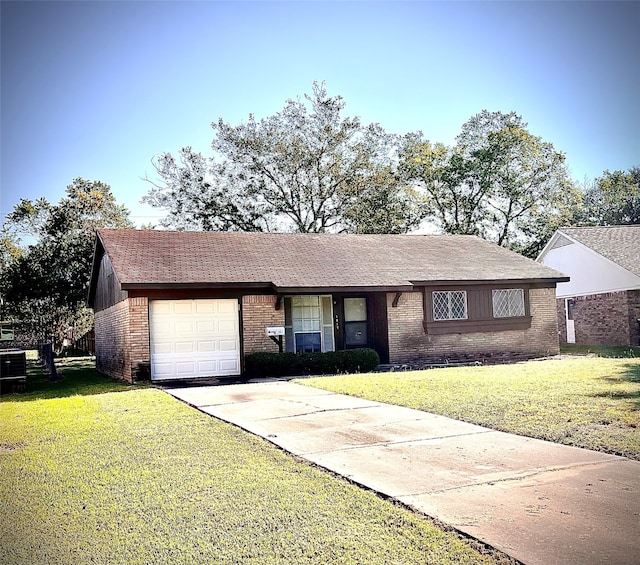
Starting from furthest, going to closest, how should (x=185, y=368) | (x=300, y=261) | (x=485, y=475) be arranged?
1. (x=300, y=261)
2. (x=185, y=368)
3. (x=485, y=475)

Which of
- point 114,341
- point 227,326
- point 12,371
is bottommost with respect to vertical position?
point 12,371

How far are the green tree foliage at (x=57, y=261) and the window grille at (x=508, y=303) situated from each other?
18254 mm

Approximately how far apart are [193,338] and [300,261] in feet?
14.0

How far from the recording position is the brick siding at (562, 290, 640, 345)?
2336cm

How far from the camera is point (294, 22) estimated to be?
40.4ft

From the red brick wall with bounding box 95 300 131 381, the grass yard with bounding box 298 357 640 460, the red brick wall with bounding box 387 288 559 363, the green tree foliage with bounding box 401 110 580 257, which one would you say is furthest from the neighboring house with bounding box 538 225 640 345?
the red brick wall with bounding box 95 300 131 381

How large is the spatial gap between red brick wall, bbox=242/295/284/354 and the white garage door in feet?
0.88

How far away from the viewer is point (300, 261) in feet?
62.4

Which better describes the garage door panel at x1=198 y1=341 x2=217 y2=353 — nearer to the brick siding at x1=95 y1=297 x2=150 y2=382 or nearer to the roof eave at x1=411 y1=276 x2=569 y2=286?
the brick siding at x1=95 y1=297 x2=150 y2=382

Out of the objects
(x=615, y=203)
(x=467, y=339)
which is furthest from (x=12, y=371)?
(x=615, y=203)

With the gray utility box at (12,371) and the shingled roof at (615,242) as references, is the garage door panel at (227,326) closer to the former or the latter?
the gray utility box at (12,371)

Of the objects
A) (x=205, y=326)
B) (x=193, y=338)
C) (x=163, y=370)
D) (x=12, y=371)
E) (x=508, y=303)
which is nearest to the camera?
(x=12, y=371)

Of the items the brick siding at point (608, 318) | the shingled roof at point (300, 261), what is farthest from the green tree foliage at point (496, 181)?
the shingled roof at point (300, 261)

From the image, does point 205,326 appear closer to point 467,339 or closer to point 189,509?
point 467,339
